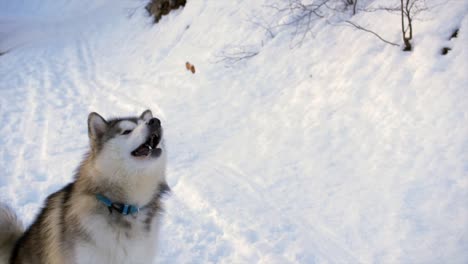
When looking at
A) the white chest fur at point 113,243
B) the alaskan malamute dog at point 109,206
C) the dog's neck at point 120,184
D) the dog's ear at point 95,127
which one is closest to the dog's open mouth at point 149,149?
the alaskan malamute dog at point 109,206

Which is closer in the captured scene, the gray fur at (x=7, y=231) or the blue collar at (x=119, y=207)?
the blue collar at (x=119, y=207)

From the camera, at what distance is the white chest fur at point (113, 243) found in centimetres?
288

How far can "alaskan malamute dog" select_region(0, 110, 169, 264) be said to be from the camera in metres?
2.91

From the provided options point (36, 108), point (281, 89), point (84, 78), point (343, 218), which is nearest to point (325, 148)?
point (343, 218)

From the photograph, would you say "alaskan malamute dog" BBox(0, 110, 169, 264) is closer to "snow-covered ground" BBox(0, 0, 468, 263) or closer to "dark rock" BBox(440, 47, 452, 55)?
"snow-covered ground" BBox(0, 0, 468, 263)

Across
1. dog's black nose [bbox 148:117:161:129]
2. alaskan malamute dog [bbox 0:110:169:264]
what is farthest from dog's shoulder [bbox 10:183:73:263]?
dog's black nose [bbox 148:117:161:129]

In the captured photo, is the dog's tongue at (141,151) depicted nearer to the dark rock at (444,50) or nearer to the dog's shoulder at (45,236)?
the dog's shoulder at (45,236)

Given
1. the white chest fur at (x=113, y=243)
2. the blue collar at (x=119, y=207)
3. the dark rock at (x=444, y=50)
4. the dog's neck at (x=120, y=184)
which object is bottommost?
the white chest fur at (x=113, y=243)

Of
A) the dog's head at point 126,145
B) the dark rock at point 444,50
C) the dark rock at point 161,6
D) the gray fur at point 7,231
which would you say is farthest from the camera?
the dark rock at point 161,6

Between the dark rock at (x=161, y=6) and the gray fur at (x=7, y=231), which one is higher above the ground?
the dark rock at (x=161, y=6)

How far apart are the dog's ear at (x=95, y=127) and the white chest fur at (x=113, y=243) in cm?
55

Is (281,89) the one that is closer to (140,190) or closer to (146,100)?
(146,100)

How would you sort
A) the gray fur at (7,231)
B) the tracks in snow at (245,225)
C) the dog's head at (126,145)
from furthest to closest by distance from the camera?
the tracks in snow at (245,225), the gray fur at (7,231), the dog's head at (126,145)

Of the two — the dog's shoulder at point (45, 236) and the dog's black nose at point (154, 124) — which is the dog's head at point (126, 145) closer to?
the dog's black nose at point (154, 124)
